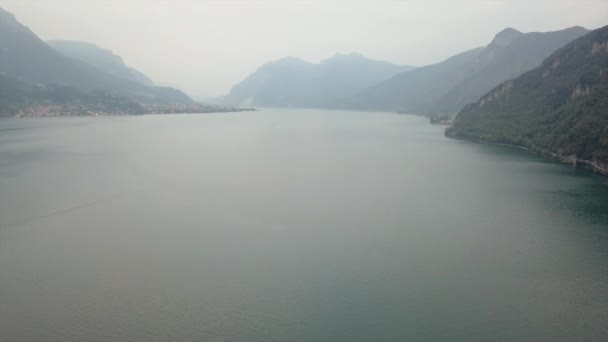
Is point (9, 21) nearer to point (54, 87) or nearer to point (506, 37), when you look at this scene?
point (54, 87)

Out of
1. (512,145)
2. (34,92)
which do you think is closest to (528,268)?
(512,145)

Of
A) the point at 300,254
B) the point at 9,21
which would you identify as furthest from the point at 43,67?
the point at 300,254

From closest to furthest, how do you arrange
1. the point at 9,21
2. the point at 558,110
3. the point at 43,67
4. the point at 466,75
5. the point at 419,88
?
the point at 558,110
the point at 43,67
the point at 466,75
the point at 9,21
the point at 419,88

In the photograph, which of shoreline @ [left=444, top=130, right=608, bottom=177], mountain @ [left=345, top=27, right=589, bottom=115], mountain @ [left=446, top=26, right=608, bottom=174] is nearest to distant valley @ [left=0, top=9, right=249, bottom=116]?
mountain @ [left=345, top=27, right=589, bottom=115]

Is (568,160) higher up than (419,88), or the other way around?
(419,88)

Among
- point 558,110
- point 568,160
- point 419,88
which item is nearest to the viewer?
point 568,160

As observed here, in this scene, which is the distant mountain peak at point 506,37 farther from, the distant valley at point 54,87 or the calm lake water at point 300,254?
the calm lake water at point 300,254
